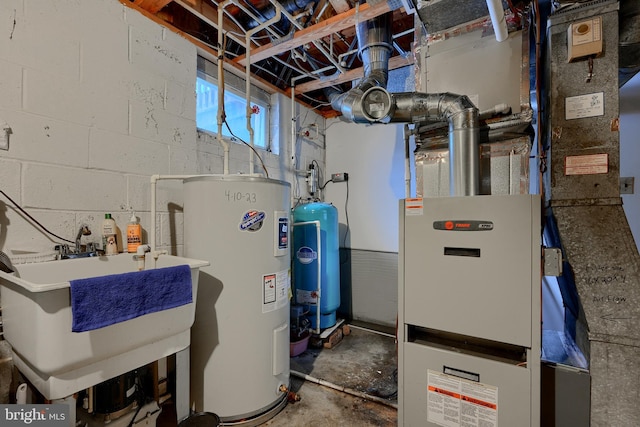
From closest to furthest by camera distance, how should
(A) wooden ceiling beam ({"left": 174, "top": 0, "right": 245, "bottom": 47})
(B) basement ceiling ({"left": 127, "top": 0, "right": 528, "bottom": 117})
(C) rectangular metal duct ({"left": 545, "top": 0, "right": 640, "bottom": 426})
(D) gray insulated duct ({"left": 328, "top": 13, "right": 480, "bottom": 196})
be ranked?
(C) rectangular metal duct ({"left": 545, "top": 0, "right": 640, "bottom": 426}) → (D) gray insulated duct ({"left": 328, "top": 13, "right": 480, "bottom": 196}) → (B) basement ceiling ({"left": 127, "top": 0, "right": 528, "bottom": 117}) → (A) wooden ceiling beam ({"left": 174, "top": 0, "right": 245, "bottom": 47})

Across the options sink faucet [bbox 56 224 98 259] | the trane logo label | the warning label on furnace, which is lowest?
the warning label on furnace

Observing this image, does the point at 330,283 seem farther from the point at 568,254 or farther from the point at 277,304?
the point at 568,254

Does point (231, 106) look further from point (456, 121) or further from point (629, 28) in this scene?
point (629, 28)

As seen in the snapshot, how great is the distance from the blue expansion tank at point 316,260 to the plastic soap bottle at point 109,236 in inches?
56.8

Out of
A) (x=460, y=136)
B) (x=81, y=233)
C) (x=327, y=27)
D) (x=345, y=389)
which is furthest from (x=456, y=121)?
(x=81, y=233)

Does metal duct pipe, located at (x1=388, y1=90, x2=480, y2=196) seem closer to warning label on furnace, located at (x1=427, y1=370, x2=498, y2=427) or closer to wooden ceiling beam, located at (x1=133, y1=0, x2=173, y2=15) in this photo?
warning label on furnace, located at (x1=427, y1=370, x2=498, y2=427)

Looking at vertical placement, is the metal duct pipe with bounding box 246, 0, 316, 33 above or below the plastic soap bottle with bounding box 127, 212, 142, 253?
above

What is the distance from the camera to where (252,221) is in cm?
158

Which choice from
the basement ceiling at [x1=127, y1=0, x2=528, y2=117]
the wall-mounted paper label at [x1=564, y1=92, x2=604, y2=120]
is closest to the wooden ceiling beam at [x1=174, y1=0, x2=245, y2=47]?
the basement ceiling at [x1=127, y1=0, x2=528, y2=117]

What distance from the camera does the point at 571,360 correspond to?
1313 millimetres

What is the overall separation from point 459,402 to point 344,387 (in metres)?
0.85

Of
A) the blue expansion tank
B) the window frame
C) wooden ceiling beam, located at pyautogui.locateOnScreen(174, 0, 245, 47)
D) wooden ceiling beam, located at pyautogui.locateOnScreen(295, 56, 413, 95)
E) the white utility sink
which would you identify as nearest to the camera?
the white utility sink

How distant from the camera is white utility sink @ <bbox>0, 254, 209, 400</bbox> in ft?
3.10

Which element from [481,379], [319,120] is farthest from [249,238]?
[319,120]
